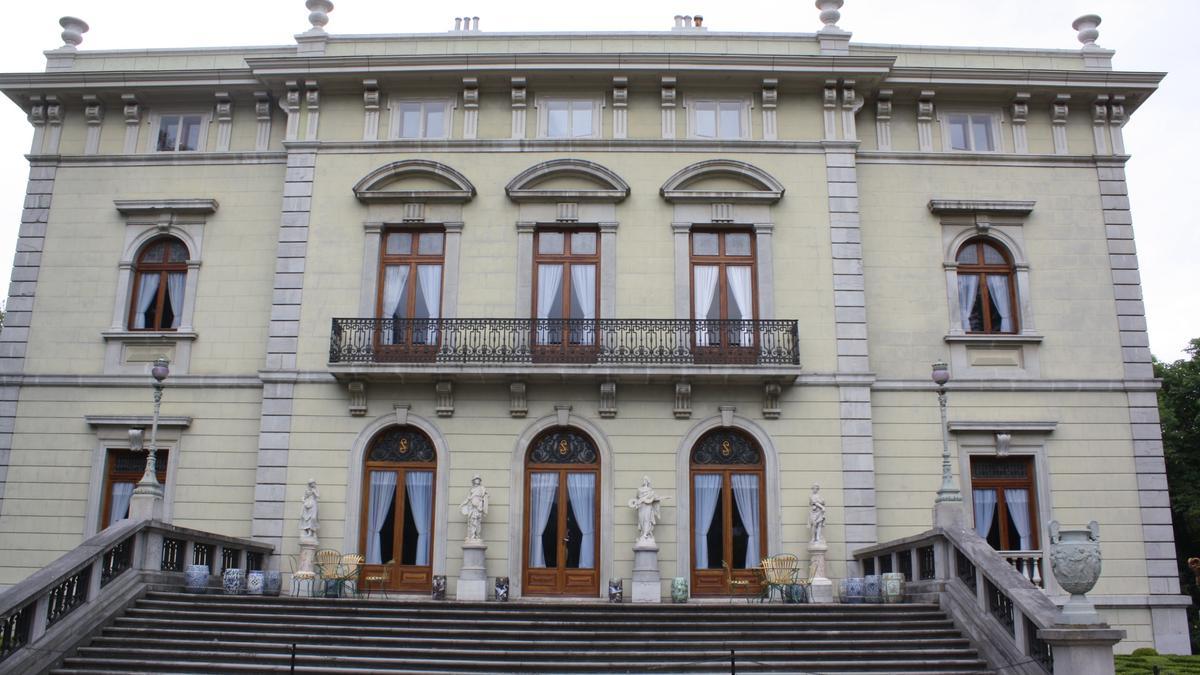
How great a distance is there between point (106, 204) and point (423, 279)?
273 inches

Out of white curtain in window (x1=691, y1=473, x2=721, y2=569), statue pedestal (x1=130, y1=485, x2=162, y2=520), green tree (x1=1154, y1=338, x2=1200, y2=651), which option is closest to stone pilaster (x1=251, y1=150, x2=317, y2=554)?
statue pedestal (x1=130, y1=485, x2=162, y2=520)

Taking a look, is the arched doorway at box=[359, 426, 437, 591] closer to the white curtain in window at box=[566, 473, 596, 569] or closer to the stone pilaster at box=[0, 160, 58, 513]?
the white curtain in window at box=[566, 473, 596, 569]

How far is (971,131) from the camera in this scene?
20.8 meters

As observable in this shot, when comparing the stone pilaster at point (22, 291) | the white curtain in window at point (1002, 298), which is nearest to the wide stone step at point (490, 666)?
the stone pilaster at point (22, 291)

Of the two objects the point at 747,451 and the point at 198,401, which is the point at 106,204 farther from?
the point at 747,451

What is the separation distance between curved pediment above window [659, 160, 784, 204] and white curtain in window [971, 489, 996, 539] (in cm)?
686

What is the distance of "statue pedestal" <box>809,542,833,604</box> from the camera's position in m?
17.4

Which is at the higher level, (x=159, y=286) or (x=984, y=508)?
(x=159, y=286)

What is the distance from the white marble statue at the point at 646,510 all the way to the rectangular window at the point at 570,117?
23.7 ft

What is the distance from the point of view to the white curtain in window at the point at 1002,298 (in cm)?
1984

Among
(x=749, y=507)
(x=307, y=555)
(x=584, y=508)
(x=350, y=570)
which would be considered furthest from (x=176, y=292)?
(x=749, y=507)

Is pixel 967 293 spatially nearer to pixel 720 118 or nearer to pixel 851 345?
pixel 851 345

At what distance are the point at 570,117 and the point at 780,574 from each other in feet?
32.4

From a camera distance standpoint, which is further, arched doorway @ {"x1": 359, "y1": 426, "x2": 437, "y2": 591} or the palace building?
the palace building
